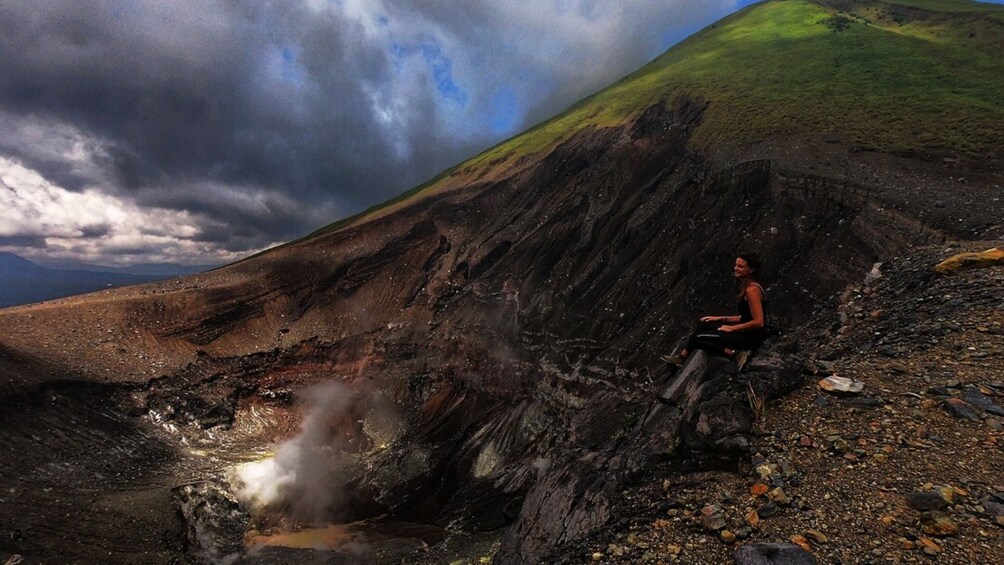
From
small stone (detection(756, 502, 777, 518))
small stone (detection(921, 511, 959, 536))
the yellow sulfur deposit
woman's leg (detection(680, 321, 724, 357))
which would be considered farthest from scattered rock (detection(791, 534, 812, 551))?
the yellow sulfur deposit

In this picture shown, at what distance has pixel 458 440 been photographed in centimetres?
3316

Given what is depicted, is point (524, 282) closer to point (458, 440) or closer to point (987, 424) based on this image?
point (458, 440)

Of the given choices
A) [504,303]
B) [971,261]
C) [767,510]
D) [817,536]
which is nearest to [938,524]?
[817,536]

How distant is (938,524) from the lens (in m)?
4.79

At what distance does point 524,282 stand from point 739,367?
103ft

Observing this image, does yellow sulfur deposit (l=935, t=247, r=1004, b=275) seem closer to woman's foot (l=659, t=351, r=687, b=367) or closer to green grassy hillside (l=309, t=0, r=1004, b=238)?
woman's foot (l=659, t=351, r=687, b=367)

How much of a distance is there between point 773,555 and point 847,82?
45664mm

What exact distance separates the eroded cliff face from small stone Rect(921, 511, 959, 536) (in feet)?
16.8

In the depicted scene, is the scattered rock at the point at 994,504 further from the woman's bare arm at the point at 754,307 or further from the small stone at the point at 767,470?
the woman's bare arm at the point at 754,307

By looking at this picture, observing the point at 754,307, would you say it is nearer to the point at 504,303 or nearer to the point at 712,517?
the point at 712,517

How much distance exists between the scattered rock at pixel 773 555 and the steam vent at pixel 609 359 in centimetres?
5

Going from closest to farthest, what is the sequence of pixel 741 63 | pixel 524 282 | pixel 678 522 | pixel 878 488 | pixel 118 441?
pixel 878 488
pixel 678 522
pixel 118 441
pixel 524 282
pixel 741 63

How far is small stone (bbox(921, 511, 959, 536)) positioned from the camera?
4695 millimetres

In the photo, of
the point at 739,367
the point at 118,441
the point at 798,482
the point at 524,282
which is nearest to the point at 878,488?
the point at 798,482
